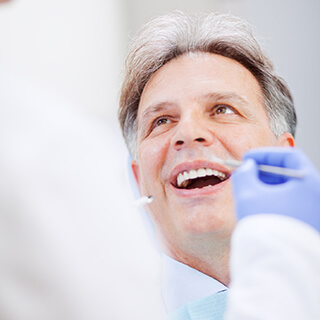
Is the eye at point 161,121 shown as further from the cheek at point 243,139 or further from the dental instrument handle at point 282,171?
the dental instrument handle at point 282,171

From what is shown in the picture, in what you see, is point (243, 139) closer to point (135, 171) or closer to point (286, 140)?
point (286, 140)

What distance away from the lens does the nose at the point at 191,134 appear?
117 cm

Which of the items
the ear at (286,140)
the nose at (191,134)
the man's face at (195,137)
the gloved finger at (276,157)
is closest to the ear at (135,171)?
the man's face at (195,137)

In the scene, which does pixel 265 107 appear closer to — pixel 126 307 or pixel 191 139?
pixel 191 139

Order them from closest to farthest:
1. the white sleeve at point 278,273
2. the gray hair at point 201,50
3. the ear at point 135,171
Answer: the white sleeve at point 278,273, the gray hair at point 201,50, the ear at point 135,171

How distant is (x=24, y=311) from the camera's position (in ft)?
2.40

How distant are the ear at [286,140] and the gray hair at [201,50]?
0.05 ft

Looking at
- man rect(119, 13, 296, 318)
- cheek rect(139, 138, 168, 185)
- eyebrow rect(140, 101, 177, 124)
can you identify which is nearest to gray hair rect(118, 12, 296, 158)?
man rect(119, 13, 296, 318)

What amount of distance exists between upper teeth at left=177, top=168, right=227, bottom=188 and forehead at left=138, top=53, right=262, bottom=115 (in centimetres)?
21

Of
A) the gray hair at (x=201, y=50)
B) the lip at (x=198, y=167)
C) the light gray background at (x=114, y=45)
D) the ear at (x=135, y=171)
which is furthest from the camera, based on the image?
the light gray background at (x=114, y=45)

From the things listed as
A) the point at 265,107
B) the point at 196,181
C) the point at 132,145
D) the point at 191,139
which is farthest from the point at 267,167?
the point at 132,145

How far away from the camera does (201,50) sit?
1.39m

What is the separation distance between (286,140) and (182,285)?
51 centimetres

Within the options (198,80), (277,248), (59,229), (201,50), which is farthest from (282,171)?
(201,50)
